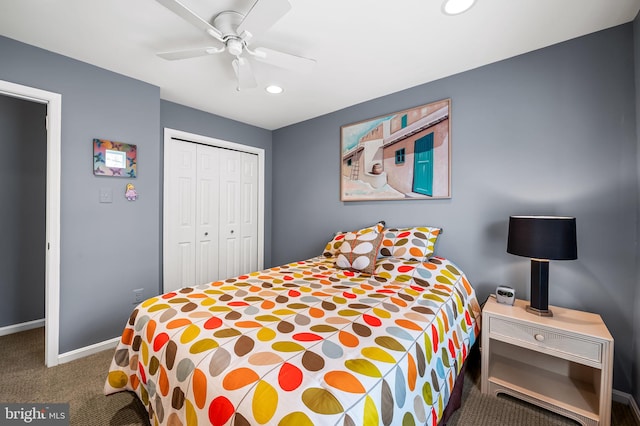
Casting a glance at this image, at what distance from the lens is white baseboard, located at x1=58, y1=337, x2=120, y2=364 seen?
2.14 meters

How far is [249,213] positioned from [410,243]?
7.67ft

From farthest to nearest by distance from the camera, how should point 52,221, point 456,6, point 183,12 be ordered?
point 52,221
point 456,6
point 183,12

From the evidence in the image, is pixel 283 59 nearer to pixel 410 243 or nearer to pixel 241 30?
pixel 241 30

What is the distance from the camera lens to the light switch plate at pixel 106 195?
230cm

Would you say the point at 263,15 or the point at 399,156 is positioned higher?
the point at 263,15

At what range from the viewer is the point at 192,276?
127 inches

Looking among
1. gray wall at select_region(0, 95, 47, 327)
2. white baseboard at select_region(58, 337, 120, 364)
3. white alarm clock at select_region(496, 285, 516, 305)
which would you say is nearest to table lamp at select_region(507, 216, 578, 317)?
white alarm clock at select_region(496, 285, 516, 305)

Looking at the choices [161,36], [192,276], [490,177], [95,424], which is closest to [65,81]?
[161,36]

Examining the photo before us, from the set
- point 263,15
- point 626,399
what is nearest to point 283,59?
point 263,15

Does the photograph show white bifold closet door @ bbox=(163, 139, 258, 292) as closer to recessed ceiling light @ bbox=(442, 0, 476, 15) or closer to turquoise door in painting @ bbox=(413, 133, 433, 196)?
turquoise door in painting @ bbox=(413, 133, 433, 196)

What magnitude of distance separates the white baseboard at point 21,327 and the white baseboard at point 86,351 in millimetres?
1148

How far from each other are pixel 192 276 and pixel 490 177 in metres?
3.29

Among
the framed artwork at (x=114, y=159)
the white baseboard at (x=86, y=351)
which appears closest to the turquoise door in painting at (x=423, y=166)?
the framed artwork at (x=114, y=159)

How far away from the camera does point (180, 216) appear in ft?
10.2
